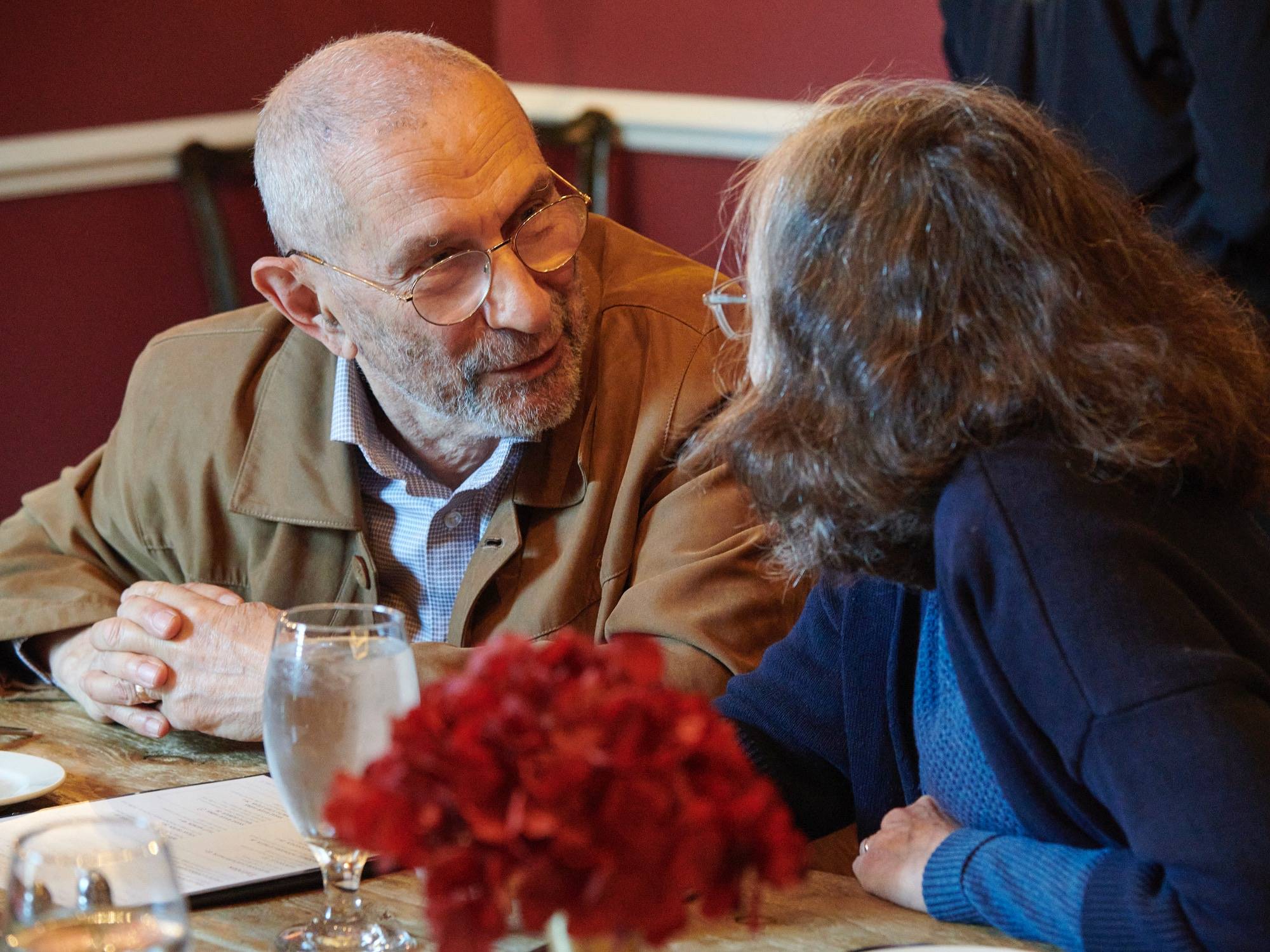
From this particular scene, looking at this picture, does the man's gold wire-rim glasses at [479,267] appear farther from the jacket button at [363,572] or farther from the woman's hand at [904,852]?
the woman's hand at [904,852]

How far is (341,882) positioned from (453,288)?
898mm

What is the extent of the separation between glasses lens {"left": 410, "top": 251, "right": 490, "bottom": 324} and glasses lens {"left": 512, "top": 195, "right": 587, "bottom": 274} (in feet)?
0.17

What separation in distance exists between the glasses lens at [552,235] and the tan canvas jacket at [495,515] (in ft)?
0.33

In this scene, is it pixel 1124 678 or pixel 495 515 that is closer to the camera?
pixel 1124 678

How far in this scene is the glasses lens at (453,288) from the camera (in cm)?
168

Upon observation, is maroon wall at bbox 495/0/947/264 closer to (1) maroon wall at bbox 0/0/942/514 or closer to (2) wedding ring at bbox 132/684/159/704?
(1) maroon wall at bbox 0/0/942/514

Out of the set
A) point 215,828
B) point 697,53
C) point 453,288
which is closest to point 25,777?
point 215,828

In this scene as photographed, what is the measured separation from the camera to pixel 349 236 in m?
1.73

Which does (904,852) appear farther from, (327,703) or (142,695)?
(142,695)

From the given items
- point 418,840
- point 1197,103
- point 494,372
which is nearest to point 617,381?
point 494,372

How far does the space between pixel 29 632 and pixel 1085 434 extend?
1229 millimetres

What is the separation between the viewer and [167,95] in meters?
3.10

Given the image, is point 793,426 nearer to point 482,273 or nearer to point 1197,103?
point 482,273

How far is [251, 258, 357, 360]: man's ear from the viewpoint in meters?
1.83
